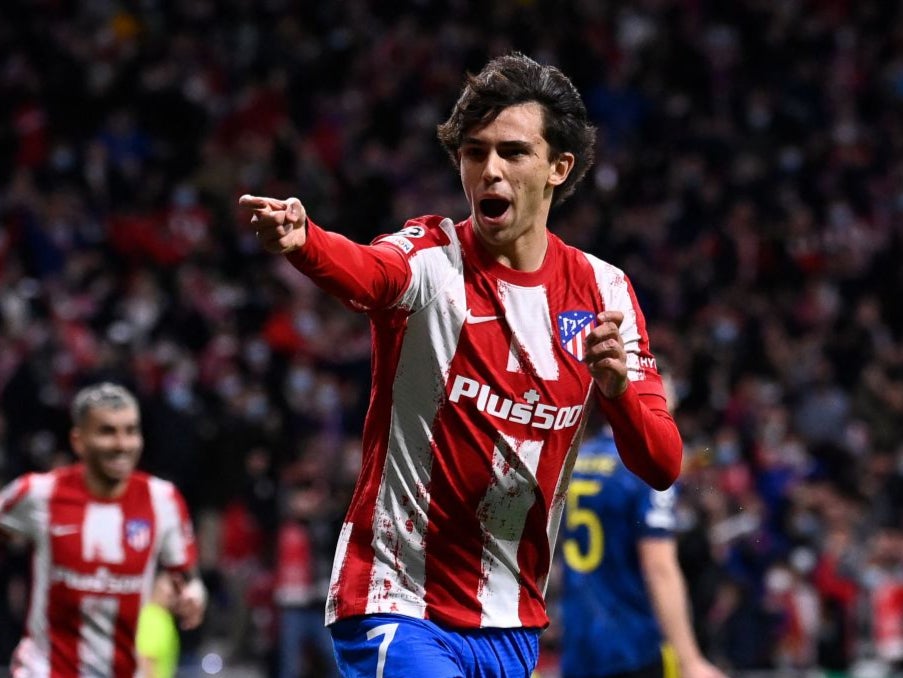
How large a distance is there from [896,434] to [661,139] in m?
5.59

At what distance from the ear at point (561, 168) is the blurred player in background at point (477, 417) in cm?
1

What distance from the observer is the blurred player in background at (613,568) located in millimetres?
6961

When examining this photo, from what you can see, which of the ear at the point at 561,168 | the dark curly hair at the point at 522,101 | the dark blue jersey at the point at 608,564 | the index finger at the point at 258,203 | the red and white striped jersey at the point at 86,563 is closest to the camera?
the index finger at the point at 258,203

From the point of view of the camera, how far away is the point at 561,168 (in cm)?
441

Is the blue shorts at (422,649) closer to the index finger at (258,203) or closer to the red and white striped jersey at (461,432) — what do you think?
the red and white striped jersey at (461,432)

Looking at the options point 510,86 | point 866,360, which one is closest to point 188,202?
point 866,360

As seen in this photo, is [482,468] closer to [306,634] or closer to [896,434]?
[306,634]

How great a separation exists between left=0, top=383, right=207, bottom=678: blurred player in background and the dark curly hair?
322 cm

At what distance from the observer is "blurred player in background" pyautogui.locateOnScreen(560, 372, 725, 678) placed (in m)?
6.96

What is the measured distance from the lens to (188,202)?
1641 cm

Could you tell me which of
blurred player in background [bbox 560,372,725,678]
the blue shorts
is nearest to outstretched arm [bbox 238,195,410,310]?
the blue shorts

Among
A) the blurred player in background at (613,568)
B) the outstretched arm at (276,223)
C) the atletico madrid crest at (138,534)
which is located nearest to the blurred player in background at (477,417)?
the outstretched arm at (276,223)

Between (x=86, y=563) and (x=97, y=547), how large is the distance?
3.6 inches

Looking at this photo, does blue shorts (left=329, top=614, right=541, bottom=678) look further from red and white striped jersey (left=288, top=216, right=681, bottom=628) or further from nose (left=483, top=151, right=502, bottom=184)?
nose (left=483, top=151, right=502, bottom=184)
